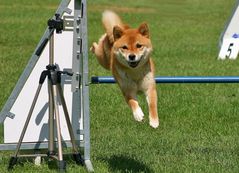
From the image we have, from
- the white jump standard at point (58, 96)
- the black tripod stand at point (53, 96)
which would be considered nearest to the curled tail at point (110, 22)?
the white jump standard at point (58, 96)

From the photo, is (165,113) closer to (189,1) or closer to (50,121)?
(50,121)

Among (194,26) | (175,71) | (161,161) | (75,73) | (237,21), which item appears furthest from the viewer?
(194,26)

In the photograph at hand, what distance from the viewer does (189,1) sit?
3288 cm

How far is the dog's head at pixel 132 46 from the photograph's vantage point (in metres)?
5.96

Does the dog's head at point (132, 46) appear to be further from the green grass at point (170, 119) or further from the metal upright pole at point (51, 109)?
the green grass at point (170, 119)

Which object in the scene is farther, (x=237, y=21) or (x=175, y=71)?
(x=237, y=21)

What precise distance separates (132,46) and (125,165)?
137 centimetres

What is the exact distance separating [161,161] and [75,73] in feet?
4.38

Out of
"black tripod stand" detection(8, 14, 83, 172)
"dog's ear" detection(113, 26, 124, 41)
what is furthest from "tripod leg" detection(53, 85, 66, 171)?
"dog's ear" detection(113, 26, 124, 41)

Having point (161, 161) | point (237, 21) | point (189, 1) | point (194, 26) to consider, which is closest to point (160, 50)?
point (237, 21)

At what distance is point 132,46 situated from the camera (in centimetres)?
596

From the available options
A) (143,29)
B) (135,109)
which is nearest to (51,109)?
(135,109)

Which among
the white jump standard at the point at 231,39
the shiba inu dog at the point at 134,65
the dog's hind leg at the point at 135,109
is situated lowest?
the white jump standard at the point at 231,39

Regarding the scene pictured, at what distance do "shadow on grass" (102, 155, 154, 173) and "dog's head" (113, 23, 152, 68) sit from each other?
110 cm
